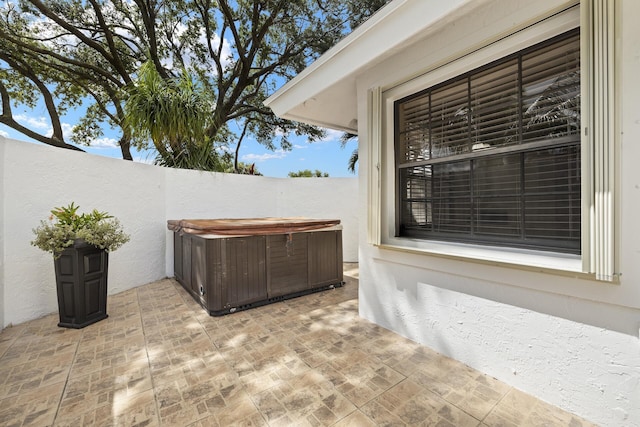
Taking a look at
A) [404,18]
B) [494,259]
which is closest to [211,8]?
[404,18]

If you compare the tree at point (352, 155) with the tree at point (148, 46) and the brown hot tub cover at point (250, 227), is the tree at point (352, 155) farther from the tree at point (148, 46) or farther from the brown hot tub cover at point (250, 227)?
the brown hot tub cover at point (250, 227)

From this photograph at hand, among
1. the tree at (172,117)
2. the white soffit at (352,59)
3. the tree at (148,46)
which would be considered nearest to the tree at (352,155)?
the tree at (148,46)

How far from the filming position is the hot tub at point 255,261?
3.41m

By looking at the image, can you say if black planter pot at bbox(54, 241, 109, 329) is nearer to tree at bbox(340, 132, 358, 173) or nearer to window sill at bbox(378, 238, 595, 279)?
window sill at bbox(378, 238, 595, 279)

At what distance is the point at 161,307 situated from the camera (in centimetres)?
373

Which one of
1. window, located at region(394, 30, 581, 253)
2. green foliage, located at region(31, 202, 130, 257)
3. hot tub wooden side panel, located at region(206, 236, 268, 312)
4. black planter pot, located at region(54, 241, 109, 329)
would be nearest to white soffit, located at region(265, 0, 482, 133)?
window, located at region(394, 30, 581, 253)

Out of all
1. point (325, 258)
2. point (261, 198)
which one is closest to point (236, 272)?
point (325, 258)

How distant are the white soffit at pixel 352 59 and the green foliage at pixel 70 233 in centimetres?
275

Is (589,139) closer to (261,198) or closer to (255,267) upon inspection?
(255,267)

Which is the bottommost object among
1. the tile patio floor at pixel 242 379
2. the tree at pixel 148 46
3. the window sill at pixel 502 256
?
the tile patio floor at pixel 242 379

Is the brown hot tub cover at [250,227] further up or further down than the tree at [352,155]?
further down

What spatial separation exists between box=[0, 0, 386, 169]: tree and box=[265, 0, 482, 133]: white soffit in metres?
4.54

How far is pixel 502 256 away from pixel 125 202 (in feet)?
17.2

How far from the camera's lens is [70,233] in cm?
304
